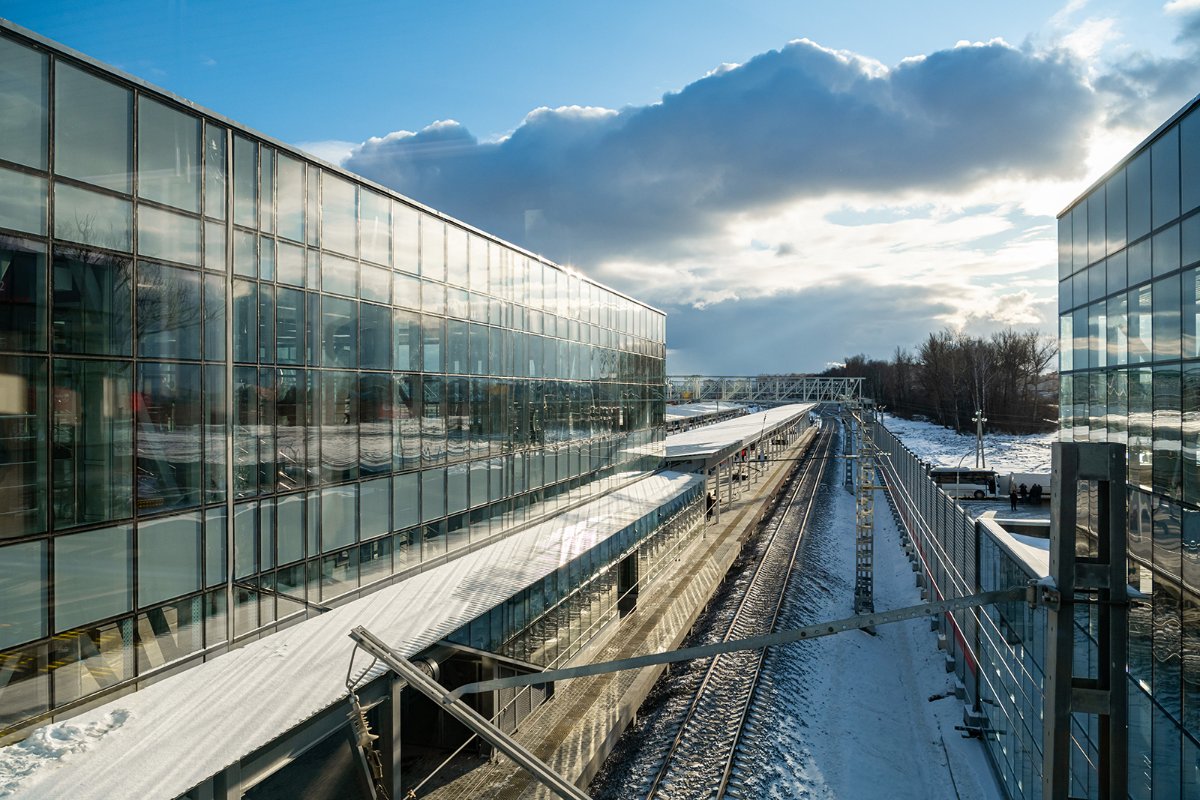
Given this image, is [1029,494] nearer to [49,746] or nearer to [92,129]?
[49,746]

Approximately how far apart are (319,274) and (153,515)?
17.6 ft

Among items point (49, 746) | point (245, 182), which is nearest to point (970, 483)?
point (245, 182)

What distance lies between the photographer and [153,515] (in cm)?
1041

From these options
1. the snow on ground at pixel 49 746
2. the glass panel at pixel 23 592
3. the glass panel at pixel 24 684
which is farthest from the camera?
the glass panel at pixel 24 684

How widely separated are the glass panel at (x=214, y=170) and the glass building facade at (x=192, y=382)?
0.04 m

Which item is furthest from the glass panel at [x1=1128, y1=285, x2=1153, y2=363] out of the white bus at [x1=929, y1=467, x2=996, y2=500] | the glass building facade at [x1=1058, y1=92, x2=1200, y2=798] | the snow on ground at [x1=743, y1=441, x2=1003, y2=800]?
the white bus at [x1=929, y1=467, x2=996, y2=500]

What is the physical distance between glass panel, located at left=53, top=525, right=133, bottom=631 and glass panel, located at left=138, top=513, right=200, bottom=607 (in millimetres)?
234

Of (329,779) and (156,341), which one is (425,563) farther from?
(156,341)

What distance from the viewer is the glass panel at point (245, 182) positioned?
38.6 ft

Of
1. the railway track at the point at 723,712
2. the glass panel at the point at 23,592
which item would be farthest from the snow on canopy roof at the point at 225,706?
the railway track at the point at 723,712

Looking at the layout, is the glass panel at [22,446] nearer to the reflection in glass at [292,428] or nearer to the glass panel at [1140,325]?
the reflection in glass at [292,428]

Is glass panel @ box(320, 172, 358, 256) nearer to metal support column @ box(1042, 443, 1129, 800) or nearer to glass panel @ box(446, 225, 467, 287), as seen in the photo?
glass panel @ box(446, 225, 467, 287)

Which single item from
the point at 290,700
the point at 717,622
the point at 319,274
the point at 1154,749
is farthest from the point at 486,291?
the point at 1154,749

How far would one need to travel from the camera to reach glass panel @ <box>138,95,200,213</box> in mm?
10258
